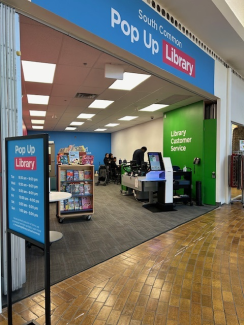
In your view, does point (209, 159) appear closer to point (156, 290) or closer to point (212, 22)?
point (212, 22)

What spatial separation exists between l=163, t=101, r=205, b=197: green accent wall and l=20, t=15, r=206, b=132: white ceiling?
1.18 feet

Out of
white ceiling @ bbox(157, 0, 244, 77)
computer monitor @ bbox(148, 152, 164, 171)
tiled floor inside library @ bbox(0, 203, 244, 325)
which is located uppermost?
white ceiling @ bbox(157, 0, 244, 77)

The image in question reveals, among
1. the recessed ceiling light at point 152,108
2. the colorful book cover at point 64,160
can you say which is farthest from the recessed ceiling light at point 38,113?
the colorful book cover at point 64,160

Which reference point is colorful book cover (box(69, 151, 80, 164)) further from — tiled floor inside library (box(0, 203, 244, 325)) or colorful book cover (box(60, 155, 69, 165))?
tiled floor inside library (box(0, 203, 244, 325))

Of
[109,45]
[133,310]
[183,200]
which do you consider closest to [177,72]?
[109,45]

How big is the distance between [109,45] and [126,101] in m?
4.17

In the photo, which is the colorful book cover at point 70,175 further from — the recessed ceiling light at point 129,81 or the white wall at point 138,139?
the white wall at point 138,139

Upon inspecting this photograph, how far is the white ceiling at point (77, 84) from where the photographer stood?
3.74 m

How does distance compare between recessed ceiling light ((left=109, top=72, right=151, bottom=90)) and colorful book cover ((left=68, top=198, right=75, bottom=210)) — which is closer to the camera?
colorful book cover ((left=68, top=198, right=75, bottom=210))

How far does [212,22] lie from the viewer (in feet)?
15.1

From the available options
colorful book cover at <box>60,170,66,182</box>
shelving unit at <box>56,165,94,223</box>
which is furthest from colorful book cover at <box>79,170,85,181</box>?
colorful book cover at <box>60,170,66,182</box>

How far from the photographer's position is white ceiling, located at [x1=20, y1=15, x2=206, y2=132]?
374cm

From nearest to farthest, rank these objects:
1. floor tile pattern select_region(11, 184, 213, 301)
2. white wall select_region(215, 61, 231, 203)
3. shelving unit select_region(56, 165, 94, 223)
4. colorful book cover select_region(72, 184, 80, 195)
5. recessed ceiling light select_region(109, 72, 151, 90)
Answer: floor tile pattern select_region(11, 184, 213, 301) < shelving unit select_region(56, 165, 94, 223) < colorful book cover select_region(72, 184, 80, 195) < recessed ceiling light select_region(109, 72, 151, 90) < white wall select_region(215, 61, 231, 203)

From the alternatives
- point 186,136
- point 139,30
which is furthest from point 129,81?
point 186,136
